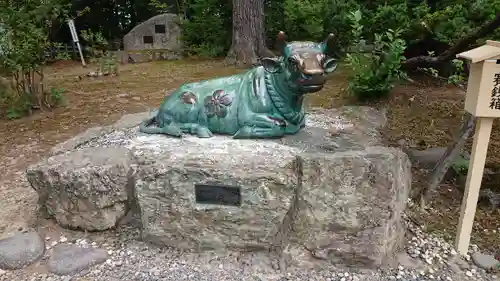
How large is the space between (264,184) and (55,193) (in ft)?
5.55

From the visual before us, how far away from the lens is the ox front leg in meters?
3.31

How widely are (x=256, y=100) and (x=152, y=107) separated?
153 inches

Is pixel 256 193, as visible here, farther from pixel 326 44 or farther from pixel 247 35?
pixel 247 35

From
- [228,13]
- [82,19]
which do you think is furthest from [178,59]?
[82,19]

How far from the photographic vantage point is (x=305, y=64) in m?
2.93

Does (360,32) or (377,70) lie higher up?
(360,32)

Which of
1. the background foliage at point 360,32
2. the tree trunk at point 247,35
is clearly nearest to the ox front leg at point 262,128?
the background foliage at point 360,32

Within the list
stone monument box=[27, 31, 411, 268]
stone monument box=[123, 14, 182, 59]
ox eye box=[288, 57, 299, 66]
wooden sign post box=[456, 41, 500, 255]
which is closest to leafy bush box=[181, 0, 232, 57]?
stone monument box=[123, 14, 182, 59]

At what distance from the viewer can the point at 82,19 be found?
46.6 feet

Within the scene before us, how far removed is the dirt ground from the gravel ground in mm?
368

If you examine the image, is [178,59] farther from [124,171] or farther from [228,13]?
[124,171]

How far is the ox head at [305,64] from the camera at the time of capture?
293 centimetres

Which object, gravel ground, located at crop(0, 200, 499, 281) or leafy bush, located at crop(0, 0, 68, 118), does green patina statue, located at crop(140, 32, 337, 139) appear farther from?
leafy bush, located at crop(0, 0, 68, 118)


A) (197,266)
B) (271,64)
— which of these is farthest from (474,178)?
(197,266)
